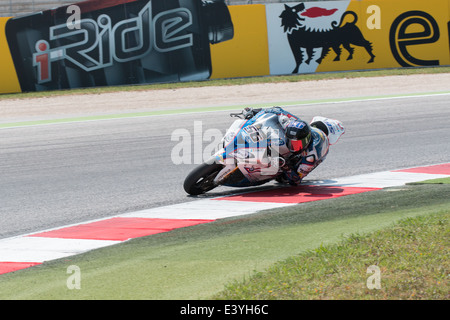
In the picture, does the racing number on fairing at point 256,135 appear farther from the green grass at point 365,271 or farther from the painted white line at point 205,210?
the green grass at point 365,271

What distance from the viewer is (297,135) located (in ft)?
25.8

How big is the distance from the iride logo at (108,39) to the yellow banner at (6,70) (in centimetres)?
71

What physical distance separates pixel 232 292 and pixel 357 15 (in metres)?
20.0

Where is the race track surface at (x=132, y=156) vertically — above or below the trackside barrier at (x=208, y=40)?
below

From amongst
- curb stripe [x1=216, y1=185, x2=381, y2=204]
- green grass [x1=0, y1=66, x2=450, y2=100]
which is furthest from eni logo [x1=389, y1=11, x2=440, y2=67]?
curb stripe [x1=216, y1=185, x2=381, y2=204]

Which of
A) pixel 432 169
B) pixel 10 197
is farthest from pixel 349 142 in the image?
pixel 10 197

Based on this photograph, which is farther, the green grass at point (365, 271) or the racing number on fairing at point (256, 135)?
the racing number on fairing at point (256, 135)

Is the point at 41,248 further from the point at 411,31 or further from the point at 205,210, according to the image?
the point at 411,31

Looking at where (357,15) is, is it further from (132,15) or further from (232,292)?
(232,292)

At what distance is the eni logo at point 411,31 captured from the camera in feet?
74.5

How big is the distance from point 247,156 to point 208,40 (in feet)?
46.8

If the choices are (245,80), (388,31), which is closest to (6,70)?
(245,80)

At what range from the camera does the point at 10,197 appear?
870 cm

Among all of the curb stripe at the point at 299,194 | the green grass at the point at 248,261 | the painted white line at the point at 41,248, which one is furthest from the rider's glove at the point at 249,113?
the painted white line at the point at 41,248
